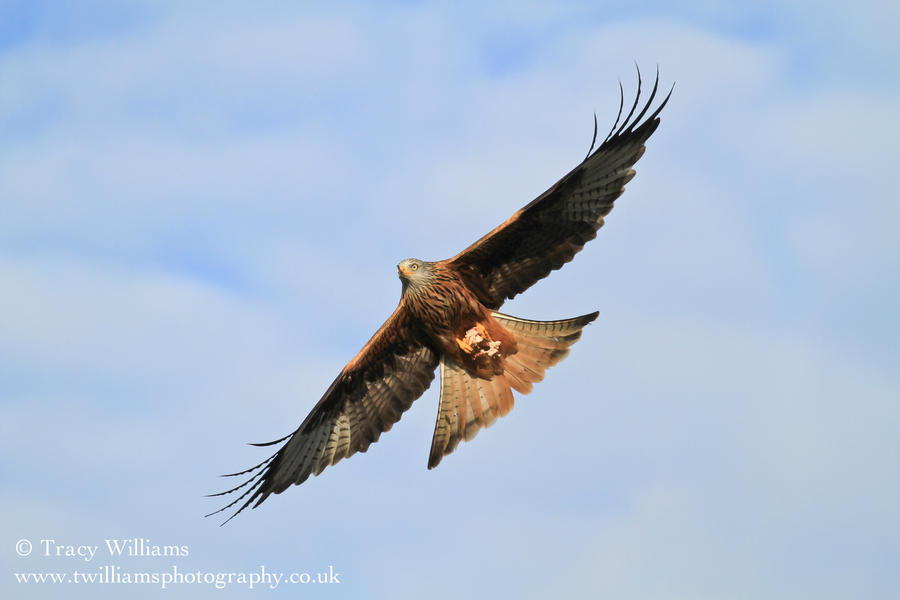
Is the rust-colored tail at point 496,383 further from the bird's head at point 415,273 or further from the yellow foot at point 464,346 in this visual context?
the bird's head at point 415,273

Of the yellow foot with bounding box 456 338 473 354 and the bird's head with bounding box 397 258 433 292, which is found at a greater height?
the bird's head with bounding box 397 258 433 292

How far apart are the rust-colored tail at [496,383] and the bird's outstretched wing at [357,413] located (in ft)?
1.41

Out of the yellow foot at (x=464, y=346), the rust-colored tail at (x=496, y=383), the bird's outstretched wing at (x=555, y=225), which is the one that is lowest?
the rust-colored tail at (x=496, y=383)

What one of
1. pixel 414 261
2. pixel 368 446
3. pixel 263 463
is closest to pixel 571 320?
pixel 414 261

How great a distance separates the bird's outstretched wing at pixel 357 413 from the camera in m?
13.6

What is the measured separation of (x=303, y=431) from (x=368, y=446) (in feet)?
2.31

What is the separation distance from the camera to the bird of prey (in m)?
12.6

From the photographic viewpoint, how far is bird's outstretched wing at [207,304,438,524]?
13617 millimetres

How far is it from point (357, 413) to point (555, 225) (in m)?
2.98

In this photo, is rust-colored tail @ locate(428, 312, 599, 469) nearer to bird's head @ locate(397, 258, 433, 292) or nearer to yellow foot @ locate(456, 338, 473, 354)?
yellow foot @ locate(456, 338, 473, 354)

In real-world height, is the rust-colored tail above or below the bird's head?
below

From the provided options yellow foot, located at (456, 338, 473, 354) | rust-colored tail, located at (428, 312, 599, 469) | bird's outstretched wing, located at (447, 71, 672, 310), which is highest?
bird's outstretched wing, located at (447, 71, 672, 310)

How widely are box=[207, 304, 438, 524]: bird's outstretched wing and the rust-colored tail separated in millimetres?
430

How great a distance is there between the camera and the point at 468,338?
12930 mm
